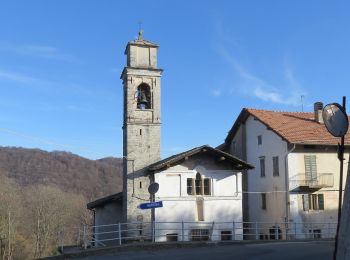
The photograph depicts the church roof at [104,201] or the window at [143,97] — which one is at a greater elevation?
the window at [143,97]

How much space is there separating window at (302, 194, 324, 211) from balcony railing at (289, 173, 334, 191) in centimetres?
68

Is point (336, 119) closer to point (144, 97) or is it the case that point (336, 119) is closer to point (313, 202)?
point (144, 97)

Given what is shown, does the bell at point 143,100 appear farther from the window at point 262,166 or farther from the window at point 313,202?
the window at point 313,202

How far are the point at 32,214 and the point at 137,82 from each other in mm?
35375

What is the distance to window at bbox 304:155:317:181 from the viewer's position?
32.0m

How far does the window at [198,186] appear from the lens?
1157 inches

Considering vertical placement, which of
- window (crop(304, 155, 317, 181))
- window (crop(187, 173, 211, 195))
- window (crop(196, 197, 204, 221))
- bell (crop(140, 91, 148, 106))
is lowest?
window (crop(196, 197, 204, 221))

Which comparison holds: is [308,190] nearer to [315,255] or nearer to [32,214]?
[315,255]

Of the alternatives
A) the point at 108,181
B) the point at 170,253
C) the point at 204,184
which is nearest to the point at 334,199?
the point at 204,184

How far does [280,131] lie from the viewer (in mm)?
32875

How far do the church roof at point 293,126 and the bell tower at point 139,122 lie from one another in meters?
8.60

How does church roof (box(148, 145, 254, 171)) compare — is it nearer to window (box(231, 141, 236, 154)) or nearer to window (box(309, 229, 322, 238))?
window (box(309, 229, 322, 238))

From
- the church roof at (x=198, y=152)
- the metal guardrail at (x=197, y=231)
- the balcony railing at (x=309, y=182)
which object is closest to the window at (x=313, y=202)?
the balcony railing at (x=309, y=182)

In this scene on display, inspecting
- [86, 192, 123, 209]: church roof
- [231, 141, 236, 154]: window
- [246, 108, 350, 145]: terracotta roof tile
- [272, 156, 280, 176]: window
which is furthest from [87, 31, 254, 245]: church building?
[231, 141, 236, 154]: window
